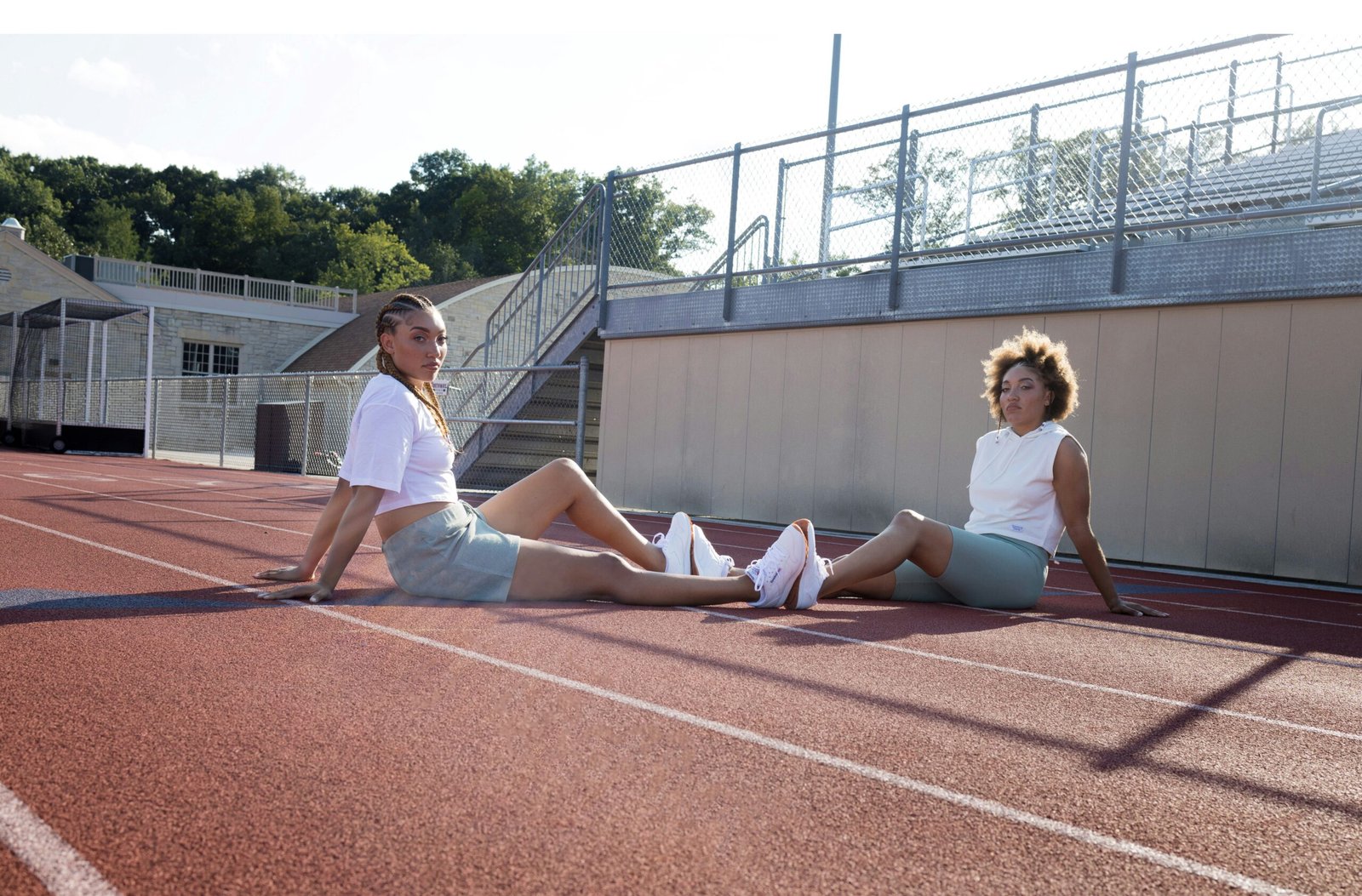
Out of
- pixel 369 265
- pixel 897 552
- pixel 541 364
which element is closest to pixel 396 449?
pixel 897 552

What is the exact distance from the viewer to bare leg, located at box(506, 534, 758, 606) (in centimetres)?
495

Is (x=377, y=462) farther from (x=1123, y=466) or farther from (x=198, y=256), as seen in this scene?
(x=198, y=256)

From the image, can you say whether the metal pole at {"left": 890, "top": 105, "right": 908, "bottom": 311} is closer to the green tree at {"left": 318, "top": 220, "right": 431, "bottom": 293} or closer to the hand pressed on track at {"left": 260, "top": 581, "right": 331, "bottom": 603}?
the hand pressed on track at {"left": 260, "top": 581, "right": 331, "bottom": 603}

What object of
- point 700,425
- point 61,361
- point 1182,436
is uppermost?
point 61,361

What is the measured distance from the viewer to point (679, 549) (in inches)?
207

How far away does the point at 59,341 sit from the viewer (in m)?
24.5

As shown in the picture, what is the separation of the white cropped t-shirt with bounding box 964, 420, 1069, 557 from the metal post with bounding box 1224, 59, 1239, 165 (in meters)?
5.44

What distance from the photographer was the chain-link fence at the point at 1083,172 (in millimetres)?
9219

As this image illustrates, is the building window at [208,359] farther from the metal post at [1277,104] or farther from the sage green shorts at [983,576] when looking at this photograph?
the sage green shorts at [983,576]

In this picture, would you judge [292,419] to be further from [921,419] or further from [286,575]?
[286,575]

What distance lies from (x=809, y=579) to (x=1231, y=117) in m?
7.00

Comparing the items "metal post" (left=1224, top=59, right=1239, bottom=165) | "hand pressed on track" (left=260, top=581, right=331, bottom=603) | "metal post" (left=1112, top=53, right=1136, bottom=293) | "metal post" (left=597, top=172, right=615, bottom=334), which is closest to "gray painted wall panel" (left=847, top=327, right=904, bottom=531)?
"metal post" (left=1112, top=53, right=1136, bottom=293)

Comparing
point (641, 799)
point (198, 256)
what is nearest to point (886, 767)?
point (641, 799)

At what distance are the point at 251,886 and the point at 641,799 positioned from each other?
2.79 feet
